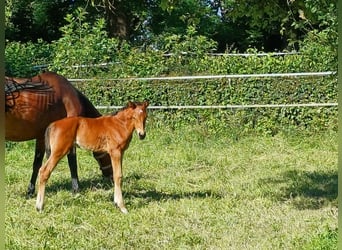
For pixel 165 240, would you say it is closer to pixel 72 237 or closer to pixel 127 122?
pixel 72 237

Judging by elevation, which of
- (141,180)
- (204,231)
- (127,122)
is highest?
(127,122)

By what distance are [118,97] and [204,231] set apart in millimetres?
5910

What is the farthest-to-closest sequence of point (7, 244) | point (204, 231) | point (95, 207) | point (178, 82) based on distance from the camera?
point (178, 82) → point (95, 207) → point (204, 231) → point (7, 244)

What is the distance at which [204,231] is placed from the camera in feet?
13.5

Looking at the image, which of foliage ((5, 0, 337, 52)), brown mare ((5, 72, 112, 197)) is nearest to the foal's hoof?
brown mare ((5, 72, 112, 197))

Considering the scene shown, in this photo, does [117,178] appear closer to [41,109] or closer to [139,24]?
[41,109]

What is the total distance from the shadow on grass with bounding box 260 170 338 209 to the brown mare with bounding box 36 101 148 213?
60.2 inches

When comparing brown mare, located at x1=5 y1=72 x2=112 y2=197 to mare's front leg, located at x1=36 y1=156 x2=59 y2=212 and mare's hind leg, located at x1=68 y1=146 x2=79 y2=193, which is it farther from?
mare's front leg, located at x1=36 y1=156 x2=59 y2=212

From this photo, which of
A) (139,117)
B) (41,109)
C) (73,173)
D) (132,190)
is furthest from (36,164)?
(139,117)

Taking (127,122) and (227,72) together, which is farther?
(227,72)

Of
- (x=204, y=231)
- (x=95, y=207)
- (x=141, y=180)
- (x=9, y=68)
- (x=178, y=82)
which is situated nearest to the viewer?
(x=204, y=231)

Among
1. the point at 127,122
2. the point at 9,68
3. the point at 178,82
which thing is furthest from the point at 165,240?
the point at 9,68

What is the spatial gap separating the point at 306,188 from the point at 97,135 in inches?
88.3

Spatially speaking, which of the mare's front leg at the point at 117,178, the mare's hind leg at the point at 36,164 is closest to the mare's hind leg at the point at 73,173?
the mare's hind leg at the point at 36,164
